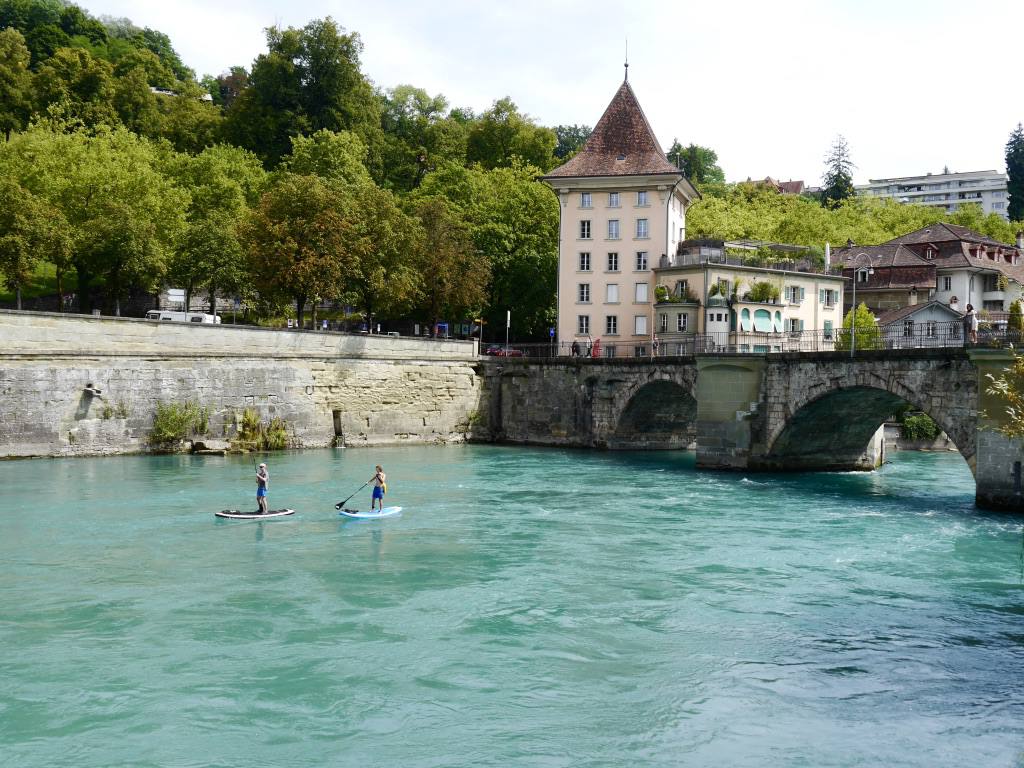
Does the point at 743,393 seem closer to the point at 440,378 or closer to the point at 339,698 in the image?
the point at 440,378

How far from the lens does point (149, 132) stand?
235 ft

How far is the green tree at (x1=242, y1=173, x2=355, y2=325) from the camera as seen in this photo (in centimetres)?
4653

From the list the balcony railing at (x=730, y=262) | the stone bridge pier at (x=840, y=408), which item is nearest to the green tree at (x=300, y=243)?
the balcony railing at (x=730, y=262)

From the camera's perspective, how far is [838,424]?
40281 millimetres

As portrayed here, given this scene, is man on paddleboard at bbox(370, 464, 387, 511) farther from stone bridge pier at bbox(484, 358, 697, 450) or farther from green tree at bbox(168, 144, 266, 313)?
green tree at bbox(168, 144, 266, 313)

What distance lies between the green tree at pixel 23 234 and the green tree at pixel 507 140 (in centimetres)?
3921

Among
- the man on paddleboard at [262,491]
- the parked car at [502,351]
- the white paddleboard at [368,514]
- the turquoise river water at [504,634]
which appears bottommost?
the turquoise river water at [504,634]

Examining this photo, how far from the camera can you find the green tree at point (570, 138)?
354ft

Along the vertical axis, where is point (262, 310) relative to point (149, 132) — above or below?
below

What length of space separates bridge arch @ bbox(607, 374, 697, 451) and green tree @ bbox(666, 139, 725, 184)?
5377 cm

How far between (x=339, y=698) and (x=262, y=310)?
42571mm

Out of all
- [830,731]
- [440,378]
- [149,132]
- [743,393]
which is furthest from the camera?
[149,132]

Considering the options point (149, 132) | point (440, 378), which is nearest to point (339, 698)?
point (440, 378)

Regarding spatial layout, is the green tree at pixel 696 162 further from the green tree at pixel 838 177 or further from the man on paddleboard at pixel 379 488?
the man on paddleboard at pixel 379 488
